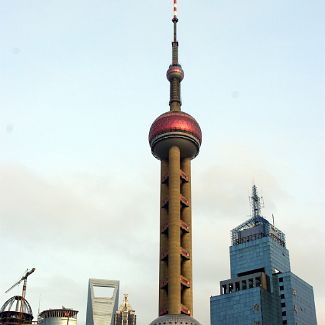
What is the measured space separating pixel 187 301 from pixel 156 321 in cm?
1181

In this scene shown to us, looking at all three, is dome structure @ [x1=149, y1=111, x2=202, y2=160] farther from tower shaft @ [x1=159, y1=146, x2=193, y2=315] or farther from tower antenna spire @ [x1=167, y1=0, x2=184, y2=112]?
tower antenna spire @ [x1=167, y1=0, x2=184, y2=112]

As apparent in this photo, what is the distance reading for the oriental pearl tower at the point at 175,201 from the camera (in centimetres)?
15975

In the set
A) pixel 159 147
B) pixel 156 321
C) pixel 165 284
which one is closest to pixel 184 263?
pixel 165 284

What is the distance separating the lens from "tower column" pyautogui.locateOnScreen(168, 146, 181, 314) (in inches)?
6211

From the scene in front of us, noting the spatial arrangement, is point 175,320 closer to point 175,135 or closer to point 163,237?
point 163,237

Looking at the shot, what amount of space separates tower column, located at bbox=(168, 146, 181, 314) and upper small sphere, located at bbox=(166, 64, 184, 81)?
27358mm

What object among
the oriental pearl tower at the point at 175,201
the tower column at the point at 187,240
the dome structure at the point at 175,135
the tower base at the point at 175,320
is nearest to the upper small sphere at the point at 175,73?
the oriental pearl tower at the point at 175,201

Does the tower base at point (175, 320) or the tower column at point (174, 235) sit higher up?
the tower column at point (174, 235)

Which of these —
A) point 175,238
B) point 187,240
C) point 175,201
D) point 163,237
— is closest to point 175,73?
point 175,201

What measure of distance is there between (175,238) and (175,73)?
6025cm

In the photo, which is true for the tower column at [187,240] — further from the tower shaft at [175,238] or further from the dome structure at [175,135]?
the dome structure at [175,135]

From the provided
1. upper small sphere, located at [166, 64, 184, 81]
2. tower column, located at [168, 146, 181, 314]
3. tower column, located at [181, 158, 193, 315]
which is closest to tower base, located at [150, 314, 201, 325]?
tower column, located at [168, 146, 181, 314]

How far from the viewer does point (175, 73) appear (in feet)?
631

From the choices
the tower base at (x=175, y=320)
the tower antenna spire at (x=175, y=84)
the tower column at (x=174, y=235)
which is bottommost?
the tower base at (x=175, y=320)
